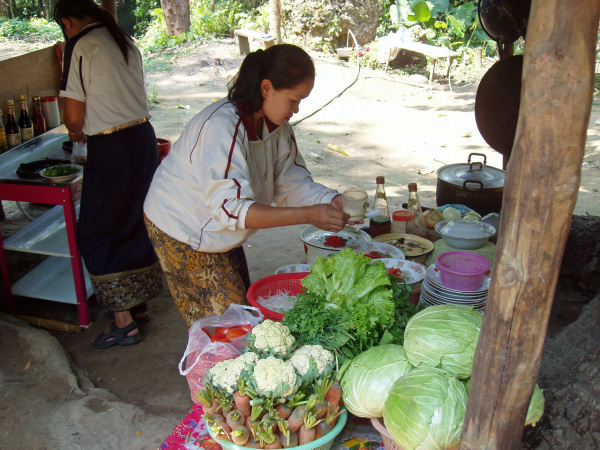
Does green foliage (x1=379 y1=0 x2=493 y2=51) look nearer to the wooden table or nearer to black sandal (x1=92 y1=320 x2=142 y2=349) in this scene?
the wooden table

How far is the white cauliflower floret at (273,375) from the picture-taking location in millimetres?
1708

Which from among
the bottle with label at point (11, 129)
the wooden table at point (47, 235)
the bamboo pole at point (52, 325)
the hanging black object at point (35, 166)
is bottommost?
the bamboo pole at point (52, 325)

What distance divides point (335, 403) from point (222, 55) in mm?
12903

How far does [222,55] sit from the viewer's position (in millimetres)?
13688

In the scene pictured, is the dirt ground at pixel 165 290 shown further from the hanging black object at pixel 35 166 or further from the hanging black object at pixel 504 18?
the hanging black object at pixel 504 18

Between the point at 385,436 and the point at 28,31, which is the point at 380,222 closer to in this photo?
the point at 385,436

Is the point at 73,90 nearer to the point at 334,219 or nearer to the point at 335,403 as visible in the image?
the point at 334,219

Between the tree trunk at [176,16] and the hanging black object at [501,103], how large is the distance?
41.4ft

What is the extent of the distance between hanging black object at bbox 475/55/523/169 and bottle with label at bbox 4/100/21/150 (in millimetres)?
3355

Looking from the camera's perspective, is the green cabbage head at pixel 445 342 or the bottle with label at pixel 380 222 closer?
the green cabbage head at pixel 445 342

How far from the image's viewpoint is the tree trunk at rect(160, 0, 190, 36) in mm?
14570

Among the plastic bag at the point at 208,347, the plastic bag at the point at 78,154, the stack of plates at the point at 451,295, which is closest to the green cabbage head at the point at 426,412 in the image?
the plastic bag at the point at 208,347

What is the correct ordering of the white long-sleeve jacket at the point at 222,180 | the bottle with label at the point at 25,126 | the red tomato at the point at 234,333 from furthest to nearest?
the bottle with label at the point at 25,126, the white long-sleeve jacket at the point at 222,180, the red tomato at the point at 234,333

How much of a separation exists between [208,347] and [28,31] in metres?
19.1
